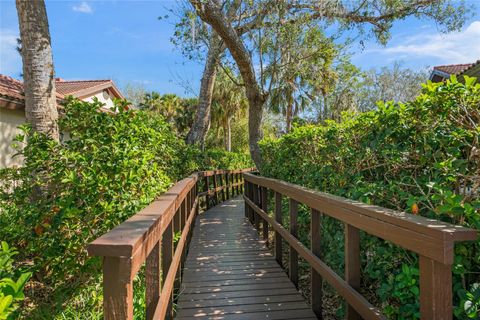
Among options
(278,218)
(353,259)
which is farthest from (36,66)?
(353,259)

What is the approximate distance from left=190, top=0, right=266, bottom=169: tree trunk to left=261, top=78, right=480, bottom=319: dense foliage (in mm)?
5391

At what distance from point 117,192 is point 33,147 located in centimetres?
99

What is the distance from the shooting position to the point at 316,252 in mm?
3070

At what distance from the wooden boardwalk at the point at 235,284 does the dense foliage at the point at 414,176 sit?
0.66 m

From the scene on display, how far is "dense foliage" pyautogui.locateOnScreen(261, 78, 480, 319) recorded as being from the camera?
1720 mm

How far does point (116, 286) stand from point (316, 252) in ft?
6.75

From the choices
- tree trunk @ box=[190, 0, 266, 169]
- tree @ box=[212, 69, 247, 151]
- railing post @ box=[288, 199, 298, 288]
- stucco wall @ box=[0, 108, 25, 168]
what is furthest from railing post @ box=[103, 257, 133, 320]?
tree @ box=[212, 69, 247, 151]

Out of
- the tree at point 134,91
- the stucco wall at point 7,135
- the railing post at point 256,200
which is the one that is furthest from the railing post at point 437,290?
the tree at point 134,91

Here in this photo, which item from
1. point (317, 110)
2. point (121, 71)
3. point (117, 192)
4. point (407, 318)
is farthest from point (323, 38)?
point (121, 71)

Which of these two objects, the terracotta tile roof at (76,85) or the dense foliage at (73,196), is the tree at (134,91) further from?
the dense foliage at (73,196)

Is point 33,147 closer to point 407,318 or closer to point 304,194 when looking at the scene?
point 304,194

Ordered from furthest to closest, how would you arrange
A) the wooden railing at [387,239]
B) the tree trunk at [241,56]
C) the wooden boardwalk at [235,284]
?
the tree trunk at [241,56], the wooden boardwalk at [235,284], the wooden railing at [387,239]

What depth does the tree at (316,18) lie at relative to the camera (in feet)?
27.8

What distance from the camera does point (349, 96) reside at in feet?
72.7
